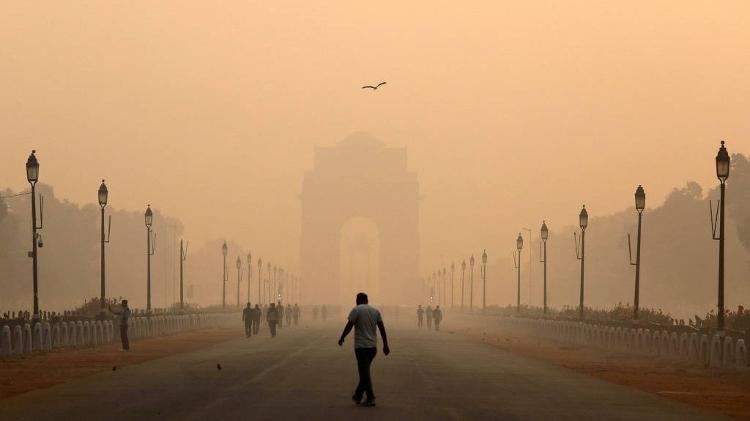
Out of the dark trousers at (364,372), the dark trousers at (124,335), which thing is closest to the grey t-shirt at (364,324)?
the dark trousers at (364,372)

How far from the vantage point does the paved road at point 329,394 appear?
21.8 metres

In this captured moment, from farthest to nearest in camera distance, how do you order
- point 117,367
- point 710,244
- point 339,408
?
point 710,244
point 117,367
point 339,408

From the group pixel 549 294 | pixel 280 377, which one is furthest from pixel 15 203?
pixel 280 377

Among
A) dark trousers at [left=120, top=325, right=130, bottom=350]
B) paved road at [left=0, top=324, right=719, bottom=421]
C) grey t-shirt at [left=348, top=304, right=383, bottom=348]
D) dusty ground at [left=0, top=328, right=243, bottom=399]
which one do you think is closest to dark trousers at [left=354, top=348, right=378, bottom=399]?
grey t-shirt at [left=348, top=304, right=383, bottom=348]

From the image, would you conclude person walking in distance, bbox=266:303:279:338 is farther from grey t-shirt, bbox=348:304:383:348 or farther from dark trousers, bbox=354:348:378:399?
dark trousers, bbox=354:348:378:399

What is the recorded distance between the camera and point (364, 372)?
2366 cm

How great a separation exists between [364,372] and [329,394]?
2.54 m

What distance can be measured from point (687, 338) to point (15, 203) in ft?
457

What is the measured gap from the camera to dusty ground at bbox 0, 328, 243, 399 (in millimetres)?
30359

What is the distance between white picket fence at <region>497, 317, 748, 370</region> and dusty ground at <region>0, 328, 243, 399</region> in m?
15.4

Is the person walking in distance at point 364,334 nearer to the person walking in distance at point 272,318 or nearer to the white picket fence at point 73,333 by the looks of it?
the white picket fence at point 73,333

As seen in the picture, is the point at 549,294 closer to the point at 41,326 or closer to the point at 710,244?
the point at 710,244

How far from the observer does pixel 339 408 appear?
74.2 ft

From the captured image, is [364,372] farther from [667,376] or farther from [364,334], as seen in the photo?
[667,376]
